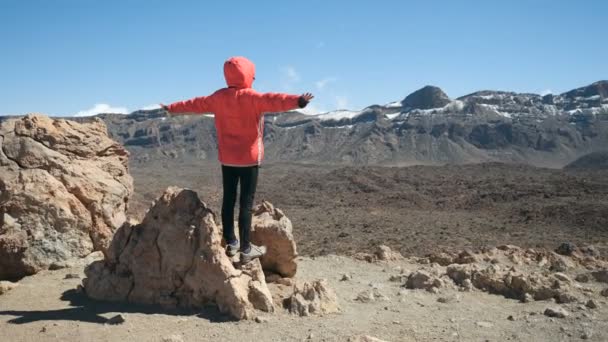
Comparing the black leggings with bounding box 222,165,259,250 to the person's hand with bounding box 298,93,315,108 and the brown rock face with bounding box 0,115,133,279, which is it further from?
the brown rock face with bounding box 0,115,133,279

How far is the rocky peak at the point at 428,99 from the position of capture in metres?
103

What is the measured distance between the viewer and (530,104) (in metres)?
99.8

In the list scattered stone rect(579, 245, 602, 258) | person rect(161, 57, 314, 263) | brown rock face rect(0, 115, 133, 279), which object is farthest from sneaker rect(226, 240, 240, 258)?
scattered stone rect(579, 245, 602, 258)

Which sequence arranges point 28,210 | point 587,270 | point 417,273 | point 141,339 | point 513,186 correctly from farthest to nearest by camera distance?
point 513,186
point 587,270
point 417,273
point 28,210
point 141,339

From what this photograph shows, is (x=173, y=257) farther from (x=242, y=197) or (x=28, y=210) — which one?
(x=28, y=210)

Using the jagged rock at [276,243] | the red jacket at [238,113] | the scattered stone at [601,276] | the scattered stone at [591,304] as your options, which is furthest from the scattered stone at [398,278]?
the red jacket at [238,113]

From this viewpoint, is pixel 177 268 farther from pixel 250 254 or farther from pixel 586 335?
pixel 586 335

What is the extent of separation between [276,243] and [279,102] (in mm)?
1964

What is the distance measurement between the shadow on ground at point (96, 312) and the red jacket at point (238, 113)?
1.38 m

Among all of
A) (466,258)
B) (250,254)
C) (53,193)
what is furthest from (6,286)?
(466,258)

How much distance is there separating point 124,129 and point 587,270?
10051cm

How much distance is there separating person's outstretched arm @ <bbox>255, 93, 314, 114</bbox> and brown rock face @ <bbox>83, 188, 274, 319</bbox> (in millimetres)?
1219

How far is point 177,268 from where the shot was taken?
5.22 meters

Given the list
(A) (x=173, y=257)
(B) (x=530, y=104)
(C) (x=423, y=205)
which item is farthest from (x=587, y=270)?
(B) (x=530, y=104)
